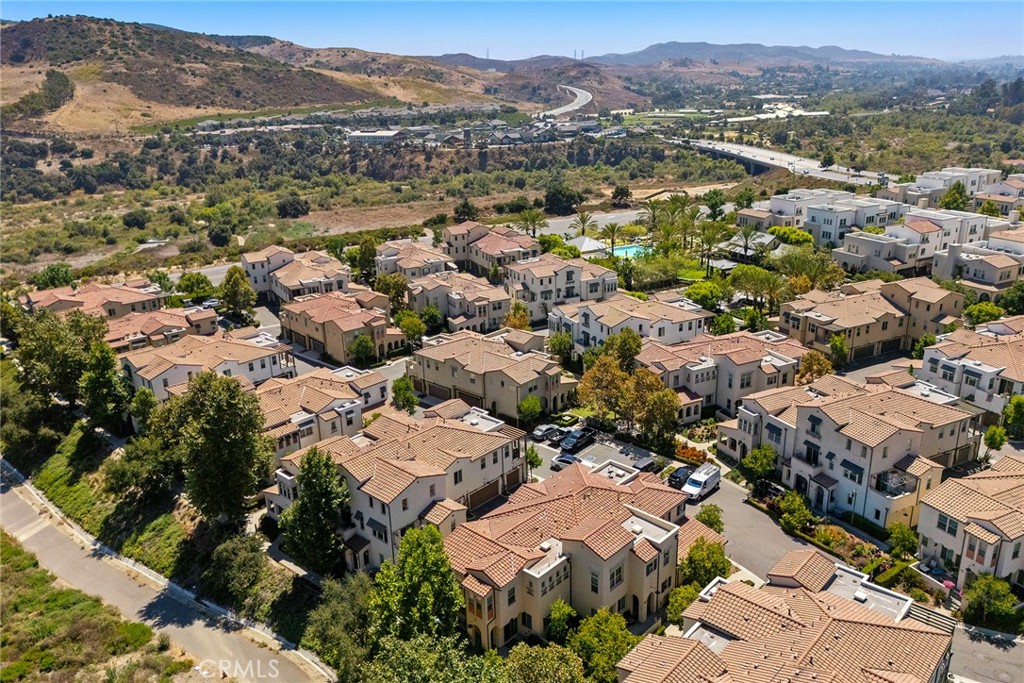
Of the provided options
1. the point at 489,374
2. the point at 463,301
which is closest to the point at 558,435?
the point at 489,374

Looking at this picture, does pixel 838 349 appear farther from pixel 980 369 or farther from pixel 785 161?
pixel 785 161

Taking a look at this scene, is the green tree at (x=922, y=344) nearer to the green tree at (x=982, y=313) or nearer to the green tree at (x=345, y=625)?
the green tree at (x=982, y=313)

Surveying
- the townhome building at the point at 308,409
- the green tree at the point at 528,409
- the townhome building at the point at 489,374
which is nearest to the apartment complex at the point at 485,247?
the townhome building at the point at 489,374

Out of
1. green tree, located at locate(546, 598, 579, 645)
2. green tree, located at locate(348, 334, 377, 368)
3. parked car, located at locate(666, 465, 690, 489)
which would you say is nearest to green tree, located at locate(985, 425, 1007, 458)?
parked car, located at locate(666, 465, 690, 489)

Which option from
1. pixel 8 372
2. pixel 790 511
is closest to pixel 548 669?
pixel 790 511

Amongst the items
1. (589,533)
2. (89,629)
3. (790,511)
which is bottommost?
Result: (89,629)

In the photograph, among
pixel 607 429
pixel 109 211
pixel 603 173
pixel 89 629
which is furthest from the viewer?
pixel 603 173

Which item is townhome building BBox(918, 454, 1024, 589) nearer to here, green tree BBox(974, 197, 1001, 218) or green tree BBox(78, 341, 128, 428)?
green tree BBox(78, 341, 128, 428)

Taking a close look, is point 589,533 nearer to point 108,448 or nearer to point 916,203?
point 108,448
